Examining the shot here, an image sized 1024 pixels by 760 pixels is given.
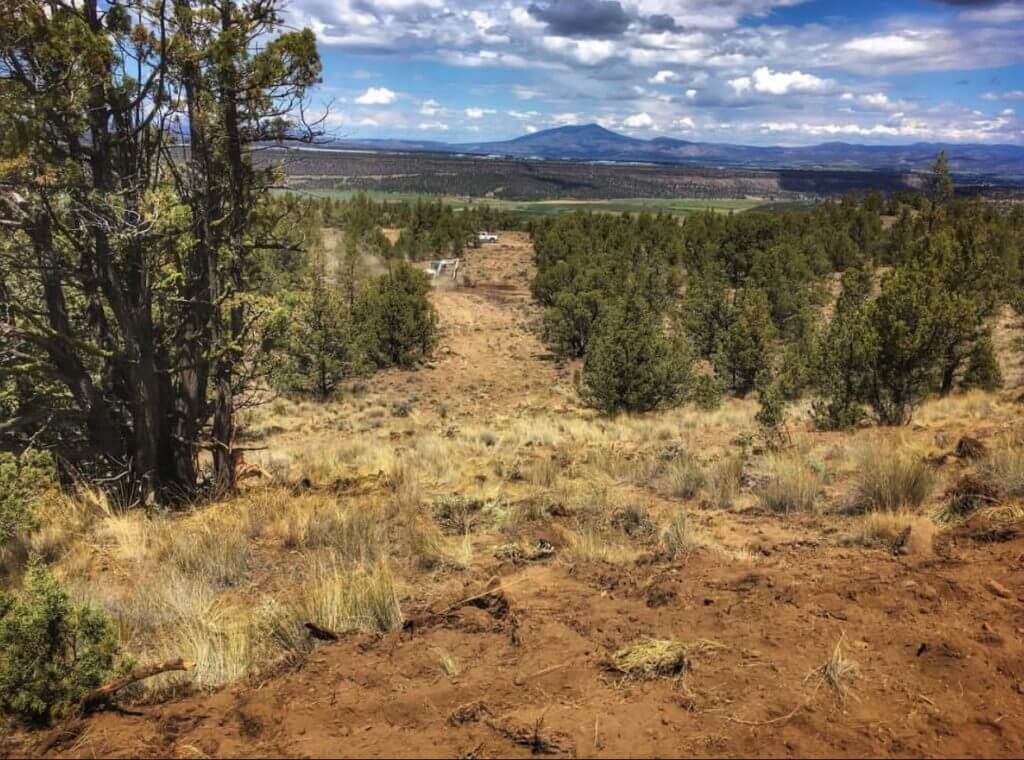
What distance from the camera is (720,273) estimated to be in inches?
1539

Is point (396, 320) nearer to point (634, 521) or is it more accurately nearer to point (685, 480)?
point (685, 480)

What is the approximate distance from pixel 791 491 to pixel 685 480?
134 centimetres

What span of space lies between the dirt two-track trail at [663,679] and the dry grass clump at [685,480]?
101 inches

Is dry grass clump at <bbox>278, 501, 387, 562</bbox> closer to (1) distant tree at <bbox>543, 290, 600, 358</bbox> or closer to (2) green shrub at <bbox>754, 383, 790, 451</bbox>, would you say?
(2) green shrub at <bbox>754, 383, 790, 451</bbox>

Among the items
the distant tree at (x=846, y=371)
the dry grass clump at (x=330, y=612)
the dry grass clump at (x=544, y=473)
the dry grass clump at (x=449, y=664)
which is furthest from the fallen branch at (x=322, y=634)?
the distant tree at (x=846, y=371)

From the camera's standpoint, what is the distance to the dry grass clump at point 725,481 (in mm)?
7832

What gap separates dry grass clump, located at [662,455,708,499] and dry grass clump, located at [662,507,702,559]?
1677 millimetres

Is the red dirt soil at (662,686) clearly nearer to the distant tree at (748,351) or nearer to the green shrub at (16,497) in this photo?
the green shrub at (16,497)

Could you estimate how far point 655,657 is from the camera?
3771 mm

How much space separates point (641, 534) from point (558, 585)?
1689mm

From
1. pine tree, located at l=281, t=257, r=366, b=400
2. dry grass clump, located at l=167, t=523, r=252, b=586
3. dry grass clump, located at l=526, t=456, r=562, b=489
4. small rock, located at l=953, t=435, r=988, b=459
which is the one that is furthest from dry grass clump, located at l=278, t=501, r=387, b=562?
pine tree, located at l=281, t=257, r=366, b=400

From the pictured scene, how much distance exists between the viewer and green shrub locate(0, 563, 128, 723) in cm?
344

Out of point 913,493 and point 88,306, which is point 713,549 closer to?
point 913,493

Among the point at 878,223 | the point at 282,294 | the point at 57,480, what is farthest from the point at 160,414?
the point at 878,223
